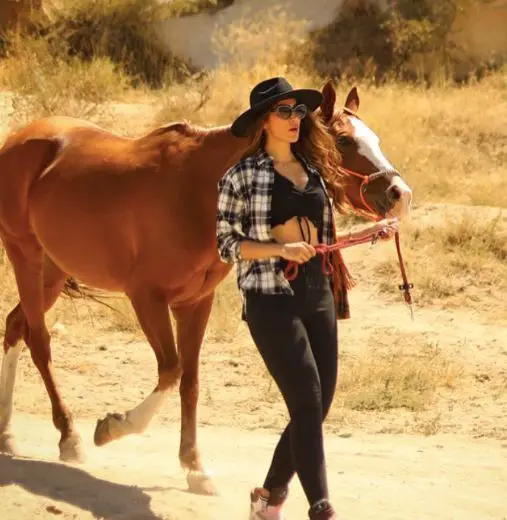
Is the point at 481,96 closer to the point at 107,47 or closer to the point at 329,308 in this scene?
the point at 107,47

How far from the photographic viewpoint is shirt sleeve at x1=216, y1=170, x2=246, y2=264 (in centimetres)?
466

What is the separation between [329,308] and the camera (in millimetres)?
4727

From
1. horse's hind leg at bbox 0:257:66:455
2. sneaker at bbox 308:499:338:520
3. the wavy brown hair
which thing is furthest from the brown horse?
sneaker at bbox 308:499:338:520

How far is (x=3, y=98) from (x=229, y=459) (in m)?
10.1

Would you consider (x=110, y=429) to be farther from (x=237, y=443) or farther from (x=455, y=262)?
(x=455, y=262)

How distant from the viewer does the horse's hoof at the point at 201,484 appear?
5.95m

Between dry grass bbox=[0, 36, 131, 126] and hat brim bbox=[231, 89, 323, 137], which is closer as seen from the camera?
hat brim bbox=[231, 89, 323, 137]

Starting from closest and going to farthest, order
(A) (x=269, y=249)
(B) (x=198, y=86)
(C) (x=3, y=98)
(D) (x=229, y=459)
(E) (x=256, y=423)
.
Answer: (A) (x=269, y=249)
(D) (x=229, y=459)
(E) (x=256, y=423)
(C) (x=3, y=98)
(B) (x=198, y=86)

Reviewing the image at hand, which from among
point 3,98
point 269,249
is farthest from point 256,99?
point 3,98

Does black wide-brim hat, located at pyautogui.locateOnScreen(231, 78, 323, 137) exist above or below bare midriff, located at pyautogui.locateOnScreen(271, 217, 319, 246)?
above

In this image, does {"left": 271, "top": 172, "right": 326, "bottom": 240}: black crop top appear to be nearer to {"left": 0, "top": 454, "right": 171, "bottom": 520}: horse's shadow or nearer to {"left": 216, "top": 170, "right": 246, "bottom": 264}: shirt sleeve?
{"left": 216, "top": 170, "right": 246, "bottom": 264}: shirt sleeve

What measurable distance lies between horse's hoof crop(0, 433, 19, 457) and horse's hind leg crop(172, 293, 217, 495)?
1.05 meters

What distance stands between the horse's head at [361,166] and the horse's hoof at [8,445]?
7.83ft

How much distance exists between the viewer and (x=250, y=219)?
466 cm
